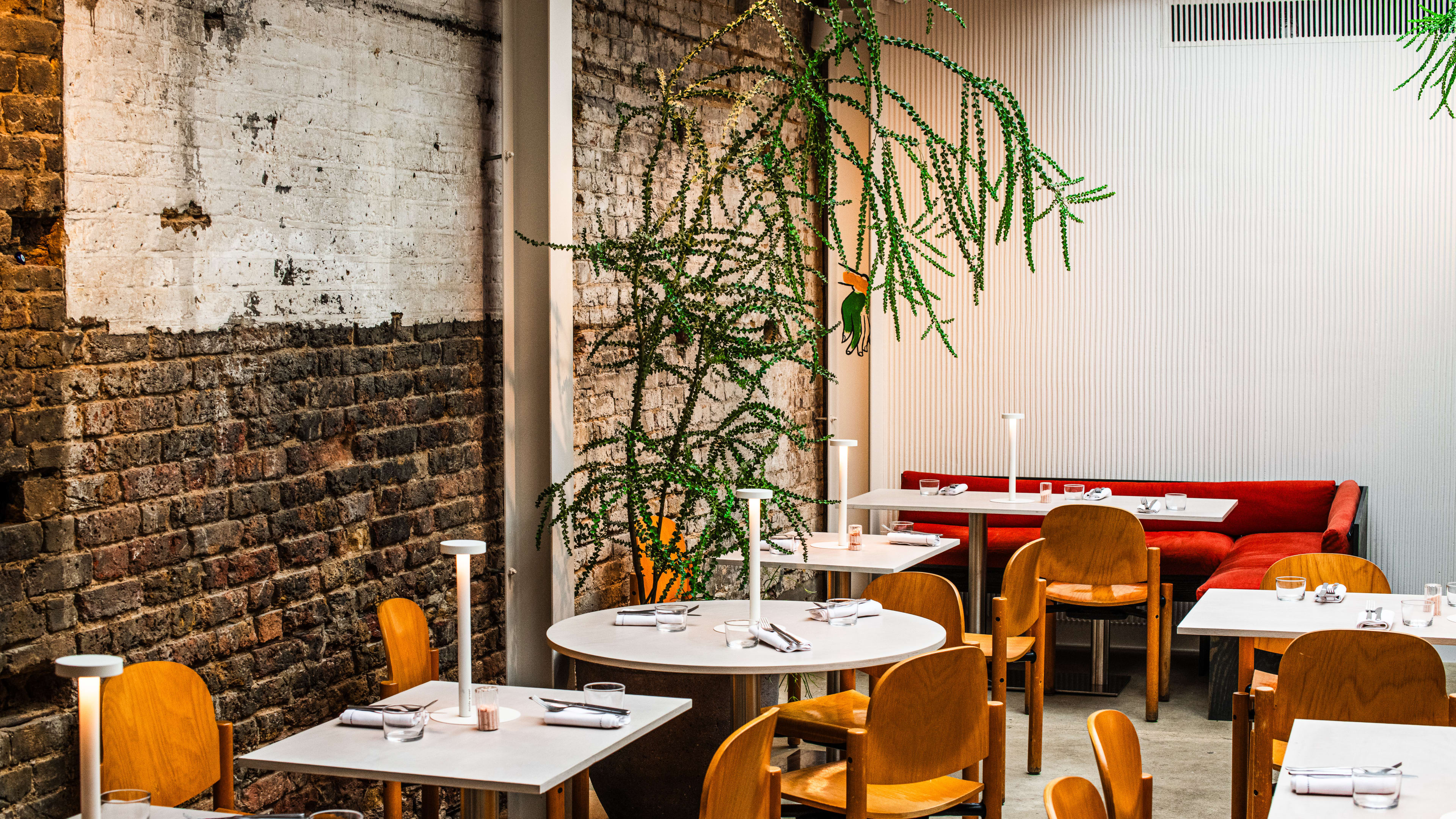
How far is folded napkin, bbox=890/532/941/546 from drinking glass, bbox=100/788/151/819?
13.1ft

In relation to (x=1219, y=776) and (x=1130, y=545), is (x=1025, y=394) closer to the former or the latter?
(x=1130, y=545)

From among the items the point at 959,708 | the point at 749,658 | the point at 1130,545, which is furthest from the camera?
the point at 1130,545

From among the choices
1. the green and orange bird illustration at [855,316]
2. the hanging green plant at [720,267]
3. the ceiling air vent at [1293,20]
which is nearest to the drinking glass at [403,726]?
the hanging green plant at [720,267]

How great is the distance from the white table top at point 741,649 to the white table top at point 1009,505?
2102mm

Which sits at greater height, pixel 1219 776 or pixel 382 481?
pixel 382 481

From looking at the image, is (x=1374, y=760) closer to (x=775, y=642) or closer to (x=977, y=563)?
(x=775, y=642)

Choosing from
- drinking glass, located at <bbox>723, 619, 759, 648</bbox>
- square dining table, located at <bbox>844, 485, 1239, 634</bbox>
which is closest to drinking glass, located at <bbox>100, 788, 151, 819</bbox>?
drinking glass, located at <bbox>723, 619, 759, 648</bbox>

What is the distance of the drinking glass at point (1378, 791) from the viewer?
2717 mm

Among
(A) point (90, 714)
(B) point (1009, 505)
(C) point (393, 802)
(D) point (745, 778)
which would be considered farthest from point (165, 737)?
(B) point (1009, 505)

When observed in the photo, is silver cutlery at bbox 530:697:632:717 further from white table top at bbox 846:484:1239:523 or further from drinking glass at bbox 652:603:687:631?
white table top at bbox 846:484:1239:523

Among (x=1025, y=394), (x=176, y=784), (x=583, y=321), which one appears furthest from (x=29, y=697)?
(x=1025, y=394)

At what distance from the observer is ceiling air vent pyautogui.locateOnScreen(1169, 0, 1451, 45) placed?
7766 millimetres

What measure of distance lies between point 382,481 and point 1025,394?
4.97 m

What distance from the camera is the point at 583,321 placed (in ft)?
18.4
